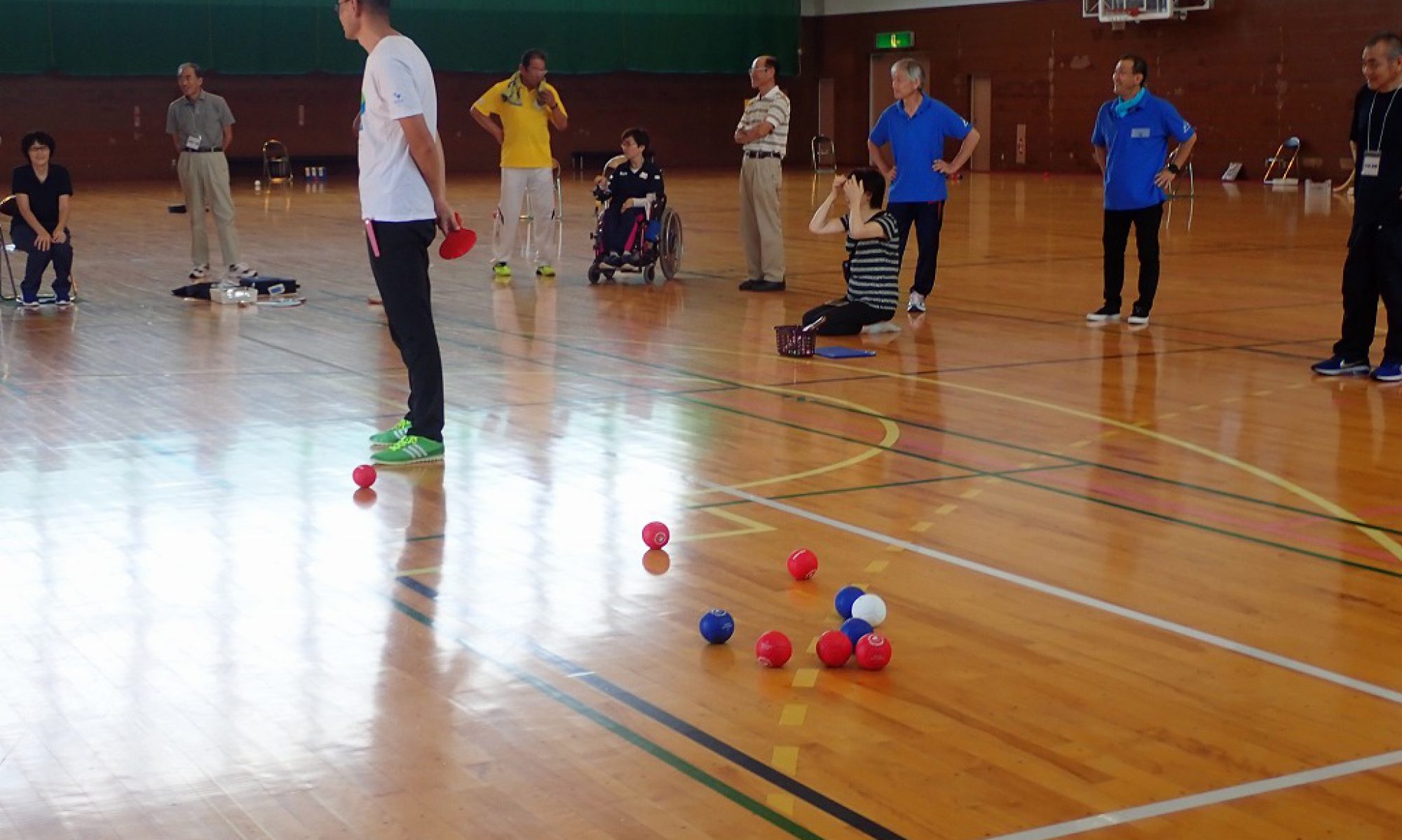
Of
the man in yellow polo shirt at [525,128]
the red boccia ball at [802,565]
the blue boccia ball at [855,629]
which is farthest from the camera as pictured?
the man in yellow polo shirt at [525,128]

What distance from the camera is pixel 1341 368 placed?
28.2ft

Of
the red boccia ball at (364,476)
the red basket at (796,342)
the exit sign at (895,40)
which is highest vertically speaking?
the exit sign at (895,40)

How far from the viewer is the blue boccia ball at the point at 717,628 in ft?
14.0

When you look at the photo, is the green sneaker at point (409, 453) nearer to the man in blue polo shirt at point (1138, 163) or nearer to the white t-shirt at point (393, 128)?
the white t-shirt at point (393, 128)

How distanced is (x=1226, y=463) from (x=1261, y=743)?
10.1 ft

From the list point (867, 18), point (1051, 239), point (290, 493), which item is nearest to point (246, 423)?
point (290, 493)

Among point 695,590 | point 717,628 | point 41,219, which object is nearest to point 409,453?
point 695,590

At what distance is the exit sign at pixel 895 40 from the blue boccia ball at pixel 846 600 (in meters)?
31.6

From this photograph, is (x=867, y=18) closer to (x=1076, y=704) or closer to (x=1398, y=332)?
(x=1398, y=332)

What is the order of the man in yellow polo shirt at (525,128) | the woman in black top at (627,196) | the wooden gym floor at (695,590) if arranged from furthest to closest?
1. the woman in black top at (627,196)
2. the man in yellow polo shirt at (525,128)
3. the wooden gym floor at (695,590)

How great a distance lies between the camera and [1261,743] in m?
3.59

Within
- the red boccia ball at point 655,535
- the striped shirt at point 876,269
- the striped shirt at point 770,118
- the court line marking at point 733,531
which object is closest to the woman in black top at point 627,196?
the striped shirt at point 770,118

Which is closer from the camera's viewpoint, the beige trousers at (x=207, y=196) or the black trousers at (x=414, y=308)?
the black trousers at (x=414, y=308)

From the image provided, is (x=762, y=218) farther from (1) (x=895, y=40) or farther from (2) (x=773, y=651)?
(1) (x=895, y=40)
